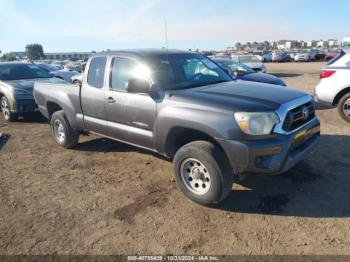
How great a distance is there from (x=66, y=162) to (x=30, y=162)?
0.68m

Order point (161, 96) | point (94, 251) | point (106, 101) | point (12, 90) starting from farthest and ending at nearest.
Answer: point (12, 90) < point (106, 101) < point (161, 96) < point (94, 251)

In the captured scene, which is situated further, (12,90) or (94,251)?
(12,90)

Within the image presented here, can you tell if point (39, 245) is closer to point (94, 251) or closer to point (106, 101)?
point (94, 251)

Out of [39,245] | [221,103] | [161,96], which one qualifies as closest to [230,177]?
[221,103]

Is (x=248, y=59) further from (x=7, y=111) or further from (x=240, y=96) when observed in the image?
(x=240, y=96)

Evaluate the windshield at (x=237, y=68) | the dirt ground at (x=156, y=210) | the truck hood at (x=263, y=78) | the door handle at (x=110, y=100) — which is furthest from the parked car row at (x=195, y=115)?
the windshield at (x=237, y=68)

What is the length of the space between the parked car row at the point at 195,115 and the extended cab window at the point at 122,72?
0.02 meters

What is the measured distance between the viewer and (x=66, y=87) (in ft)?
19.2

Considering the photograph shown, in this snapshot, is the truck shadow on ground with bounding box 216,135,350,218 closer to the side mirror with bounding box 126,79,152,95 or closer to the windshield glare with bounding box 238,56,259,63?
the side mirror with bounding box 126,79,152,95

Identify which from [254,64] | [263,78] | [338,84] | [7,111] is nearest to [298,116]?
[338,84]

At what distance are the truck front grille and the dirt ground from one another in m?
0.91

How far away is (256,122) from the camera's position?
3.44m

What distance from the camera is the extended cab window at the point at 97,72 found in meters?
5.09

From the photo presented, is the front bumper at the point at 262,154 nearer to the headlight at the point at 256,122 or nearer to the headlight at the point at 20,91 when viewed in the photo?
the headlight at the point at 256,122
